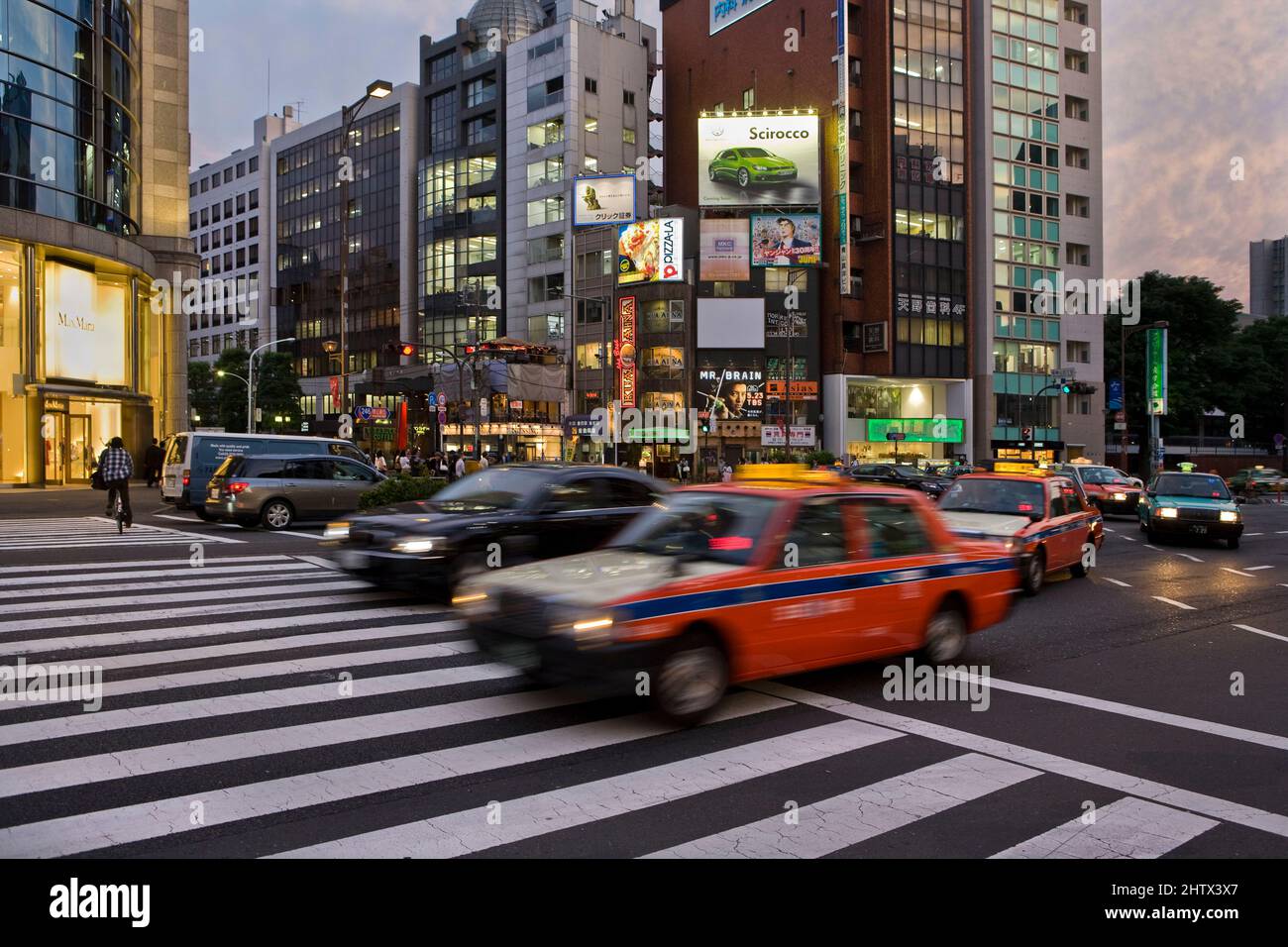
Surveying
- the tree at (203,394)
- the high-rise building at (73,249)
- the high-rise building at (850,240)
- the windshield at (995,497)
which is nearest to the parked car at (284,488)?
the windshield at (995,497)

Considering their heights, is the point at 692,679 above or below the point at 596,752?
above

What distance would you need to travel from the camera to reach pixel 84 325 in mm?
38875

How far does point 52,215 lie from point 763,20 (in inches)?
2141

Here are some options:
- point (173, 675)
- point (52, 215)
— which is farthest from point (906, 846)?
point (52, 215)

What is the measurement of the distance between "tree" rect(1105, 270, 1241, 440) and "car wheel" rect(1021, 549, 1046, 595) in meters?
66.9

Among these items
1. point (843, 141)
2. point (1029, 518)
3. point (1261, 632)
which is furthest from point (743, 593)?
point (843, 141)

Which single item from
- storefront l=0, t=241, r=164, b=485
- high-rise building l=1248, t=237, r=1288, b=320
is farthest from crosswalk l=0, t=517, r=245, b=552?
high-rise building l=1248, t=237, r=1288, b=320

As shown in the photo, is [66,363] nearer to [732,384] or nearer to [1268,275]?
[732,384]

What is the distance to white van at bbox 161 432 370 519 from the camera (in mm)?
22734

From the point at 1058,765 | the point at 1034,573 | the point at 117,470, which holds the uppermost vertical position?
the point at 117,470

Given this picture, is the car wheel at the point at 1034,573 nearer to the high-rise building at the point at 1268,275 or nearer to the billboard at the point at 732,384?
the billboard at the point at 732,384

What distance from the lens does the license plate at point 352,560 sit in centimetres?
1088

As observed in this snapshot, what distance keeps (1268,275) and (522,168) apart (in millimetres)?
151686
